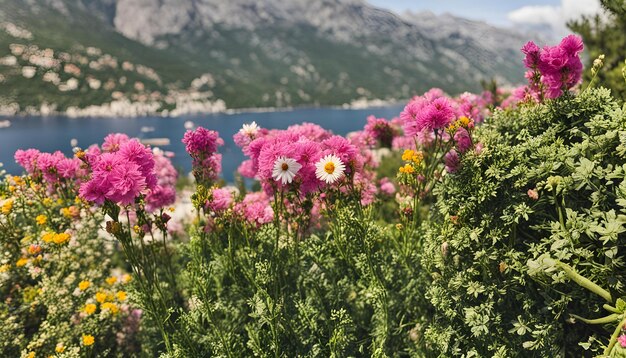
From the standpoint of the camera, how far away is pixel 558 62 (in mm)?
2736

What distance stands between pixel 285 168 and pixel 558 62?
2.45m

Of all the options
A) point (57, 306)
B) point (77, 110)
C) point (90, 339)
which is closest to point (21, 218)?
point (57, 306)

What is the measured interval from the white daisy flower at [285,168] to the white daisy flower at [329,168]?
17 centimetres

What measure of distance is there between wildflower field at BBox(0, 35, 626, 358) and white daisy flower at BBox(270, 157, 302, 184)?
0.06 ft

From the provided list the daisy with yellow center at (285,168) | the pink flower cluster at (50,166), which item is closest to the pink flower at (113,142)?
the pink flower cluster at (50,166)

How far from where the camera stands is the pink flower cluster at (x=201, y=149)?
3344mm

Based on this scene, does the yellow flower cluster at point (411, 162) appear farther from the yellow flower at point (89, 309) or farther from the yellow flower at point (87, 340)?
the yellow flower at point (89, 309)

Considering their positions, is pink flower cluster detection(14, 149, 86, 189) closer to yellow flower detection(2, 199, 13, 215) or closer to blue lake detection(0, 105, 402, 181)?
yellow flower detection(2, 199, 13, 215)

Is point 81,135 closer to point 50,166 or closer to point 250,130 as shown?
point 50,166

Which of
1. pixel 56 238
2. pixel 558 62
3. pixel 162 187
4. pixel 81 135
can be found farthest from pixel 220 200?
pixel 81 135

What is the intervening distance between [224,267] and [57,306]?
197 cm

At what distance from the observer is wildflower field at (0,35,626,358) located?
238 centimetres

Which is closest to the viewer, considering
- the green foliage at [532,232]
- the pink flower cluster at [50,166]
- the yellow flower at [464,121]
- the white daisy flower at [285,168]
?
the green foliage at [532,232]

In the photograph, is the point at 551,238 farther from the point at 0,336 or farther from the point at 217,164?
the point at 0,336
